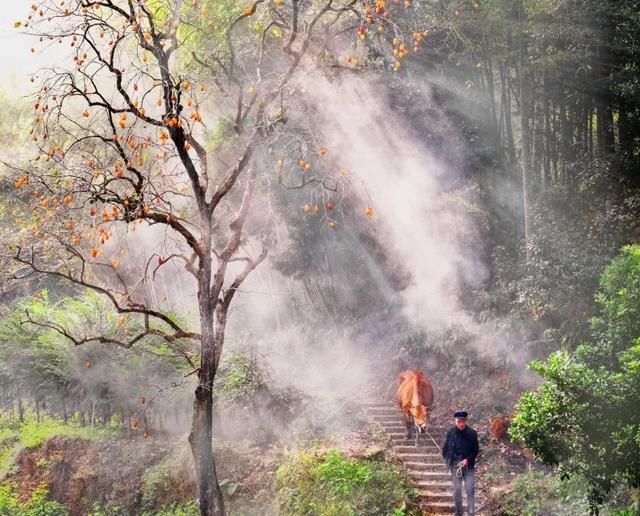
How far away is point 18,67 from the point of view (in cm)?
2675

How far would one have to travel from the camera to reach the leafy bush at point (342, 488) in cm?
916

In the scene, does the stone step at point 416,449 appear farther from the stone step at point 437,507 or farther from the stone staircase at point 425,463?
the stone step at point 437,507

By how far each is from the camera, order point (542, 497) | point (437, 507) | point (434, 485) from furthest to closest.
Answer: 1. point (434, 485)
2. point (437, 507)
3. point (542, 497)

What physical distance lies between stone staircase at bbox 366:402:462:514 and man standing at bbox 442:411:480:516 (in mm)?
720

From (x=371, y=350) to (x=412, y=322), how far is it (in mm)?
1586

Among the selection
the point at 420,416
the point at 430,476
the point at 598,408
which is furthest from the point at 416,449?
the point at 598,408

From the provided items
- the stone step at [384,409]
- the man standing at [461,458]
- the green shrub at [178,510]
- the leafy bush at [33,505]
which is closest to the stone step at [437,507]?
the man standing at [461,458]

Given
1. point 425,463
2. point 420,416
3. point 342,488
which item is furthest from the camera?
point 420,416

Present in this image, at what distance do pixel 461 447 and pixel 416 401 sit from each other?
9.45 feet

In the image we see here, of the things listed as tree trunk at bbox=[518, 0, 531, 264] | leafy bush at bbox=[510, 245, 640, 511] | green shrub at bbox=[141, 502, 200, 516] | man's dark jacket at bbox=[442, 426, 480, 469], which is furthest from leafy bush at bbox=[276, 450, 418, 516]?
tree trunk at bbox=[518, 0, 531, 264]

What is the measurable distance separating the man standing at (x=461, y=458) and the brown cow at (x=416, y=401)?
2427 millimetres

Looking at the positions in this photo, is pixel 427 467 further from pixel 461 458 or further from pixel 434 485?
pixel 461 458

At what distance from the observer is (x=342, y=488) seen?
9.41 meters

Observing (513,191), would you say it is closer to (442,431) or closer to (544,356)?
(544,356)
